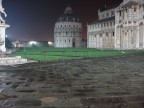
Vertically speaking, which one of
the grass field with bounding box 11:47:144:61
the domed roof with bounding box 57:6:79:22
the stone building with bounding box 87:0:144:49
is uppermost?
the domed roof with bounding box 57:6:79:22

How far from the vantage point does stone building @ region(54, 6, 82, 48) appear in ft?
426

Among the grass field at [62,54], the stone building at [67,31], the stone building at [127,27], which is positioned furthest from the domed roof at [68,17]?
the grass field at [62,54]

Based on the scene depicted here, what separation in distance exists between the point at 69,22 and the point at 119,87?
12016 cm

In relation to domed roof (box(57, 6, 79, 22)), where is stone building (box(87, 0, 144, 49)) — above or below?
below

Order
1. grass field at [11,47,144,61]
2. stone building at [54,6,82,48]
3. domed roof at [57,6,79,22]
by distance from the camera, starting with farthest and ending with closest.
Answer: domed roof at [57,6,79,22], stone building at [54,6,82,48], grass field at [11,47,144,61]

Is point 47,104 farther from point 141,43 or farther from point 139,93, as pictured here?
point 141,43

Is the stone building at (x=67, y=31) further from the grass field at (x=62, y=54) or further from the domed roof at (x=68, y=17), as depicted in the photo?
the grass field at (x=62, y=54)

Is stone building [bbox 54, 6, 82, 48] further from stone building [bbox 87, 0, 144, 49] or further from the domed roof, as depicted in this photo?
stone building [bbox 87, 0, 144, 49]

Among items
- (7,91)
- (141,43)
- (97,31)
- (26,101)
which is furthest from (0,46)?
(97,31)

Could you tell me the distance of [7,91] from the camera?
33.0ft

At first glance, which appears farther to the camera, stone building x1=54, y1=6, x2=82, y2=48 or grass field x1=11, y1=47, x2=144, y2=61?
stone building x1=54, y1=6, x2=82, y2=48

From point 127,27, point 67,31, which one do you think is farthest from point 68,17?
point 127,27

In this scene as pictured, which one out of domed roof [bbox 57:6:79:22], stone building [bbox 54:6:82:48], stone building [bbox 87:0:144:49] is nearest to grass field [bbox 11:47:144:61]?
stone building [bbox 87:0:144:49]

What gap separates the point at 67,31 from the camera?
425 feet
